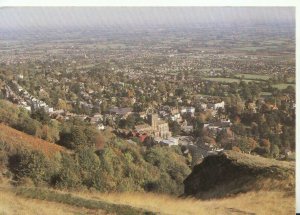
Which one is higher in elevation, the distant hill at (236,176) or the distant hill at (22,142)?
the distant hill at (22,142)

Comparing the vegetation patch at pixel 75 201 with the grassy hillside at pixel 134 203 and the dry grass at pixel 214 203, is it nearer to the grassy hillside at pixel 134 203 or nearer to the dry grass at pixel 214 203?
the grassy hillside at pixel 134 203

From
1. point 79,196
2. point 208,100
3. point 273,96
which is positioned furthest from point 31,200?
point 273,96

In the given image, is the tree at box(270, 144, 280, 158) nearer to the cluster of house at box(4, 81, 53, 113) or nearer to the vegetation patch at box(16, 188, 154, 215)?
the vegetation patch at box(16, 188, 154, 215)

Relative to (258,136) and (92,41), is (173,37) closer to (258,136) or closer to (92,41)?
(92,41)

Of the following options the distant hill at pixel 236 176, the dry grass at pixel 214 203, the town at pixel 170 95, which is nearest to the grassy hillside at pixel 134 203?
the dry grass at pixel 214 203

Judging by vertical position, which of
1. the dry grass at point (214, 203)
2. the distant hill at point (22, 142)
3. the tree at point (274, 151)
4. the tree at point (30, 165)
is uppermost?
the distant hill at point (22, 142)

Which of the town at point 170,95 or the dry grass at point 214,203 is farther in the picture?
the town at point 170,95

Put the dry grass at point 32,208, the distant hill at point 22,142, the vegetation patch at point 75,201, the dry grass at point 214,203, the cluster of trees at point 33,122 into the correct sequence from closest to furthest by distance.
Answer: the dry grass at point 32,208 → the vegetation patch at point 75,201 → the dry grass at point 214,203 → the distant hill at point 22,142 → the cluster of trees at point 33,122
